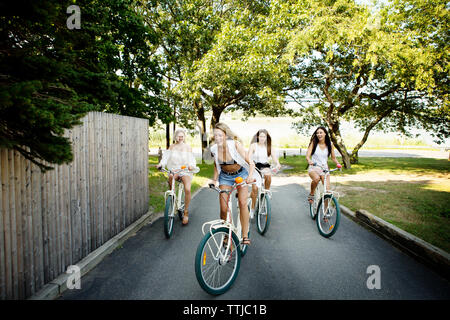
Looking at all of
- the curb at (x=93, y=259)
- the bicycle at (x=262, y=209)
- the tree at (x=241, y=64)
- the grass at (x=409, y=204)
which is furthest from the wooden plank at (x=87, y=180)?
the tree at (x=241, y=64)

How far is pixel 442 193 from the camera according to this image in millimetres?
8727

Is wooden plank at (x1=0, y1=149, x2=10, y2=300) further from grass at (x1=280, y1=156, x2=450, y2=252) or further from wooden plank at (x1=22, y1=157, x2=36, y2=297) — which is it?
grass at (x1=280, y1=156, x2=450, y2=252)

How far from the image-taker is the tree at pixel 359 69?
10.4 meters

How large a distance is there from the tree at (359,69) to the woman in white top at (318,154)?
6634 mm

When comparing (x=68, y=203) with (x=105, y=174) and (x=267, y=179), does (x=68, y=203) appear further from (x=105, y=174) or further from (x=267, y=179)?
(x=267, y=179)

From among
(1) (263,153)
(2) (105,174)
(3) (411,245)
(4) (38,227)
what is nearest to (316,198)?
(1) (263,153)

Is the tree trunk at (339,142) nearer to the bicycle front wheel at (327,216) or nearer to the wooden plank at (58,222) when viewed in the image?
the bicycle front wheel at (327,216)

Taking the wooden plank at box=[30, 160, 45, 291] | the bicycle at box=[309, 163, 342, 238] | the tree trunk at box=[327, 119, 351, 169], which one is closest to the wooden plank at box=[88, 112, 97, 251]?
the wooden plank at box=[30, 160, 45, 291]

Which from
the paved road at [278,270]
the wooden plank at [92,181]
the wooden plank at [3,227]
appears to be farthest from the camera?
the wooden plank at [92,181]

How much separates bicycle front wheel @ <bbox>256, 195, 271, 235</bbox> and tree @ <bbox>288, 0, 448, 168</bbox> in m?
8.56

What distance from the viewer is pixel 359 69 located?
13203 mm

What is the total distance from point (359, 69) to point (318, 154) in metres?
9.85
